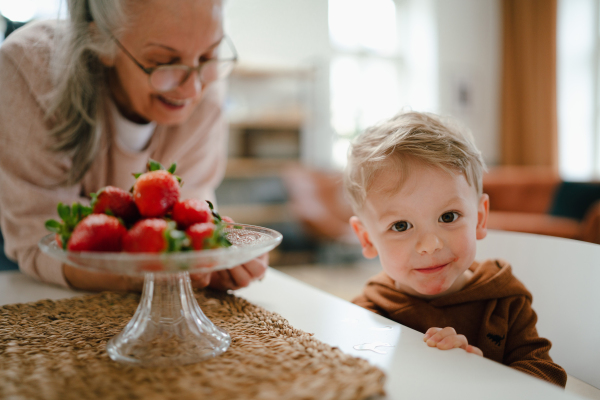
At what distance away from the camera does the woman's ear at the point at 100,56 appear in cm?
106

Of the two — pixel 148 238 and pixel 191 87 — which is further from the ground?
pixel 191 87

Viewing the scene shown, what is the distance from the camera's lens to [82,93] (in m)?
1.10

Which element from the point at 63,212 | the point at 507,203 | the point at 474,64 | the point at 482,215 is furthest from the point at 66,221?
the point at 474,64

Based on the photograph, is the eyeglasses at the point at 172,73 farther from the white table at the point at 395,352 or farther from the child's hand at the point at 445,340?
the child's hand at the point at 445,340

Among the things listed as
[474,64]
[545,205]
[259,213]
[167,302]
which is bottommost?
[259,213]

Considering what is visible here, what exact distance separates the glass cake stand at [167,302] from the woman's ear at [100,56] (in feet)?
1.84

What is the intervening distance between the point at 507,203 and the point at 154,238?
405 centimetres

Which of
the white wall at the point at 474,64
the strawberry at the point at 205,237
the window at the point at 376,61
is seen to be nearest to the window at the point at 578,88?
the white wall at the point at 474,64

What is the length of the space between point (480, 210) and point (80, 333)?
2.53 ft

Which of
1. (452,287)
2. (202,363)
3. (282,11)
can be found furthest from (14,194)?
(282,11)

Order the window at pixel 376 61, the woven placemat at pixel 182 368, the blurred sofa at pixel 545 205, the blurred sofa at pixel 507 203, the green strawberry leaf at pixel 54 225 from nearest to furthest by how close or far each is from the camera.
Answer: the woven placemat at pixel 182 368
the green strawberry leaf at pixel 54 225
the blurred sofa at pixel 545 205
the blurred sofa at pixel 507 203
the window at pixel 376 61

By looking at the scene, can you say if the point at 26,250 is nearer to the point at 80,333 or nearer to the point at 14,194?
the point at 14,194

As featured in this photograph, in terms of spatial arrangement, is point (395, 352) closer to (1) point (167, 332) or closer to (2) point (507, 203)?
(1) point (167, 332)

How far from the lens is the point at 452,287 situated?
0.94 meters
